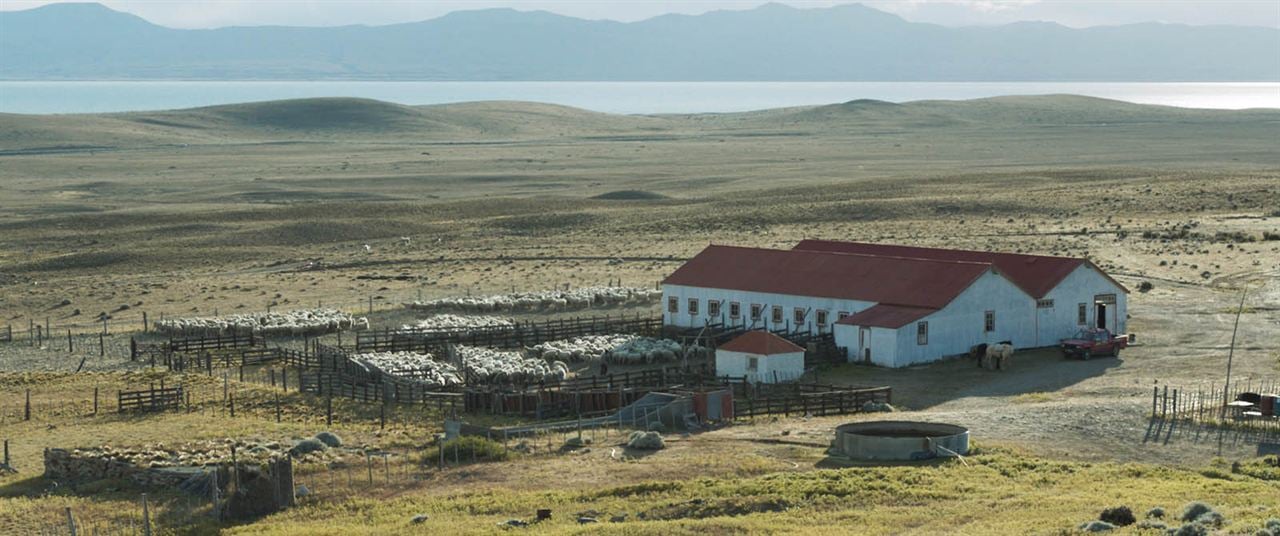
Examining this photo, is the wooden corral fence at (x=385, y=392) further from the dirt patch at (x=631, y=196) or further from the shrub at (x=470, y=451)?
the dirt patch at (x=631, y=196)

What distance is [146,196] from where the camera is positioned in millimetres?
132000

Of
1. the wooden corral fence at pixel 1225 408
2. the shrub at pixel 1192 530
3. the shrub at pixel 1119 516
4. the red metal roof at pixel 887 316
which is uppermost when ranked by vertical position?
the red metal roof at pixel 887 316

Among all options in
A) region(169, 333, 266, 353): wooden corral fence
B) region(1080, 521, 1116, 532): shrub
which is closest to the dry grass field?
region(1080, 521, 1116, 532): shrub

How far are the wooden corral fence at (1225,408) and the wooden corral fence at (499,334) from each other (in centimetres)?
1957

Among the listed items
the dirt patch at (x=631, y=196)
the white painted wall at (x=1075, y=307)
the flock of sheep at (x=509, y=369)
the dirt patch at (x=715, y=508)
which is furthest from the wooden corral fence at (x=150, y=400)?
the dirt patch at (x=631, y=196)

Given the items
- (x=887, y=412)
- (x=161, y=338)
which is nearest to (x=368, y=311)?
(x=161, y=338)

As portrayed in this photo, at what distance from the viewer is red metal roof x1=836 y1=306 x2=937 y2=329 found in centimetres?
5134

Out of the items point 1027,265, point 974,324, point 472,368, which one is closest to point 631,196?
point 1027,265

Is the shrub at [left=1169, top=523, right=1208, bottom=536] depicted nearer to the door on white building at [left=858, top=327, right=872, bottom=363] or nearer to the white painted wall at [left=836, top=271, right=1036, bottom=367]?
the white painted wall at [left=836, top=271, right=1036, bottom=367]

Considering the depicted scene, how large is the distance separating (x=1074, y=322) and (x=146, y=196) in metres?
91.4

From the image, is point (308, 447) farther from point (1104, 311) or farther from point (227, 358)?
point (1104, 311)

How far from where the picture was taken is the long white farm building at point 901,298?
171ft

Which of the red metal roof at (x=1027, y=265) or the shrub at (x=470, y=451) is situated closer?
the shrub at (x=470, y=451)

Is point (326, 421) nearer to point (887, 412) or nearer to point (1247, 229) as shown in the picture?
point (887, 412)
